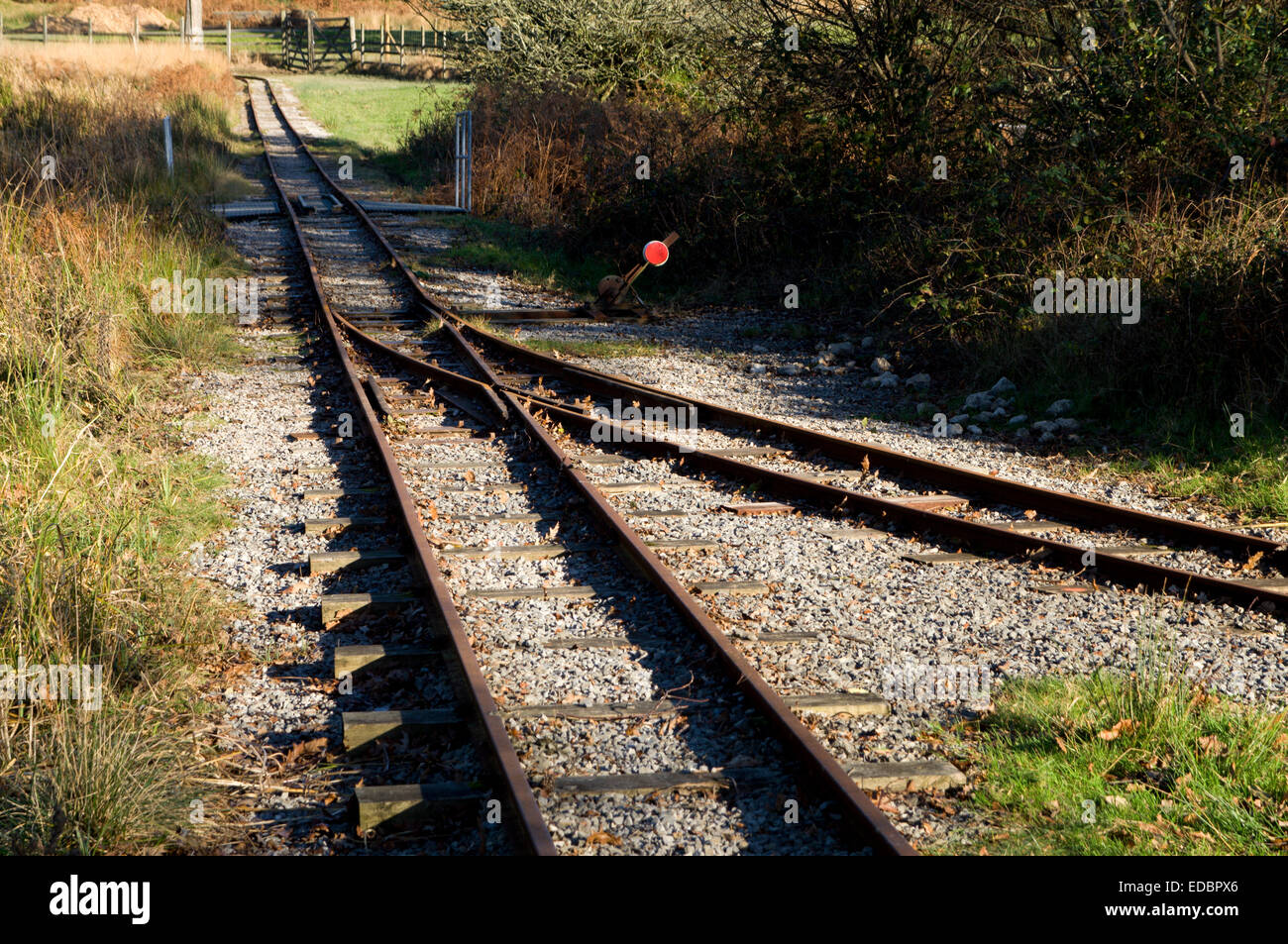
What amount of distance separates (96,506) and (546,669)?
271 centimetres

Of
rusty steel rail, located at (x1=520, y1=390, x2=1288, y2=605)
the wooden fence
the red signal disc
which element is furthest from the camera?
the wooden fence

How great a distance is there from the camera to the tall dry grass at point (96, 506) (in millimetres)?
3883

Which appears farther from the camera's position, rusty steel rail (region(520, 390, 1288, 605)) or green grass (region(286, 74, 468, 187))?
green grass (region(286, 74, 468, 187))

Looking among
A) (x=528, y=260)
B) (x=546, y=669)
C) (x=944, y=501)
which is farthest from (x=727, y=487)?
(x=528, y=260)

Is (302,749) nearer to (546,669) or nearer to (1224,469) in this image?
(546,669)

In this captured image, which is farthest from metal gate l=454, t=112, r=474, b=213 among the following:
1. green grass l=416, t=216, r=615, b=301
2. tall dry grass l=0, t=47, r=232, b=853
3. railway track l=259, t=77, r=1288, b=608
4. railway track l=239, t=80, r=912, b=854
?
railway track l=239, t=80, r=912, b=854

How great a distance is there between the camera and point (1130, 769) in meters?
4.41

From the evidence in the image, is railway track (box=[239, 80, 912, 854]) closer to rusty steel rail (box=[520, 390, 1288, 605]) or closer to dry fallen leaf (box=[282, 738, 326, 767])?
dry fallen leaf (box=[282, 738, 326, 767])

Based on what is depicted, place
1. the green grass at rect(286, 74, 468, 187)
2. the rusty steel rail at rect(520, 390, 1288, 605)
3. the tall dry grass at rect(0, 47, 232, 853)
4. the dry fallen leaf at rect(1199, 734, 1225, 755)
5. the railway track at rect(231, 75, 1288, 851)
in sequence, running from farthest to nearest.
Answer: the green grass at rect(286, 74, 468, 187)
the rusty steel rail at rect(520, 390, 1288, 605)
the railway track at rect(231, 75, 1288, 851)
the dry fallen leaf at rect(1199, 734, 1225, 755)
the tall dry grass at rect(0, 47, 232, 853)

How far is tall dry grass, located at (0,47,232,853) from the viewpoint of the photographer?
3883 millimetres

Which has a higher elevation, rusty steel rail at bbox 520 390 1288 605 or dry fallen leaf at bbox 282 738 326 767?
rusty steel rail at bbox 520 390 1288 605

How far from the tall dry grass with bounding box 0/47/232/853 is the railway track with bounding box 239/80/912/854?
2.46ft

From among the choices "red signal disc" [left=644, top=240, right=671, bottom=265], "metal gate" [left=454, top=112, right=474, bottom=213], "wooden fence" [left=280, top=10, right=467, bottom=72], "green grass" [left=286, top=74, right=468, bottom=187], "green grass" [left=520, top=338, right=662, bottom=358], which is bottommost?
"green grass" [left=520, top=338, right=662, bottom=358]

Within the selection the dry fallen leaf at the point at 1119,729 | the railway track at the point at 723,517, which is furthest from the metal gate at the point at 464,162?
the dry fallen leaf at the point at 1119,729
